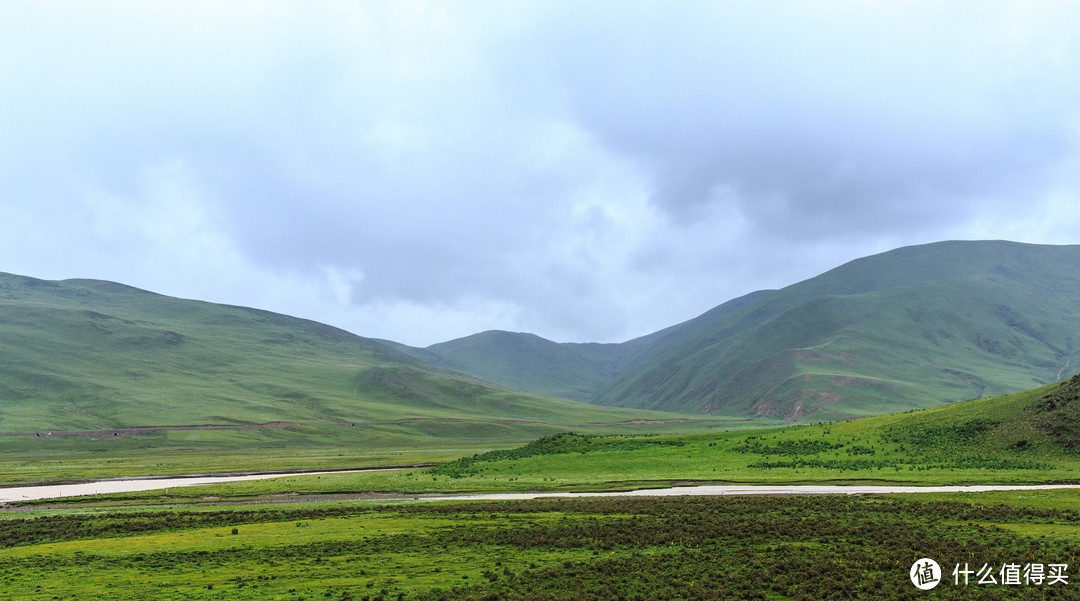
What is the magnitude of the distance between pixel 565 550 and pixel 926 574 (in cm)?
1613

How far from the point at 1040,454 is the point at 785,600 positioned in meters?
53.3

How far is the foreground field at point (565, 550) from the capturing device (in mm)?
28906

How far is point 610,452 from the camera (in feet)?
278

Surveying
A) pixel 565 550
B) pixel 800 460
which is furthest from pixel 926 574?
pixel 800 460

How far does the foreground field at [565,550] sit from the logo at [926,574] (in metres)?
0.37

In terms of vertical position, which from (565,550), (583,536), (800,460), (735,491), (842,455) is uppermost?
(842,455)

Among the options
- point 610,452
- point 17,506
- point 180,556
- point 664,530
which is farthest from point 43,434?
point 664,530

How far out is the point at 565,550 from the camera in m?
36.2

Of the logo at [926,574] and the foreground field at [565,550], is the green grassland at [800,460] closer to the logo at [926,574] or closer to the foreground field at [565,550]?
the foreground field at [565,550]

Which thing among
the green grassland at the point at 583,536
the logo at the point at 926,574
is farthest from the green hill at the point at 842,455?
the logo at the point at 926,574

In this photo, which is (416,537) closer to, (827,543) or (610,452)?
(827,543)

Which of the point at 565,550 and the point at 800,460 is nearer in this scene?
the point at 565,550

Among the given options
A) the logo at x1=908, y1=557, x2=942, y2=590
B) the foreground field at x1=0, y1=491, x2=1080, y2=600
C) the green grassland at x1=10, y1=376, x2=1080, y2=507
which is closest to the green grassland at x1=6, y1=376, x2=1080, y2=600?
the foreground field at x1=0, y1=491, x2=1080, y2=600

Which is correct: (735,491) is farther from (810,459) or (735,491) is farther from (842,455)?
(842,455)
